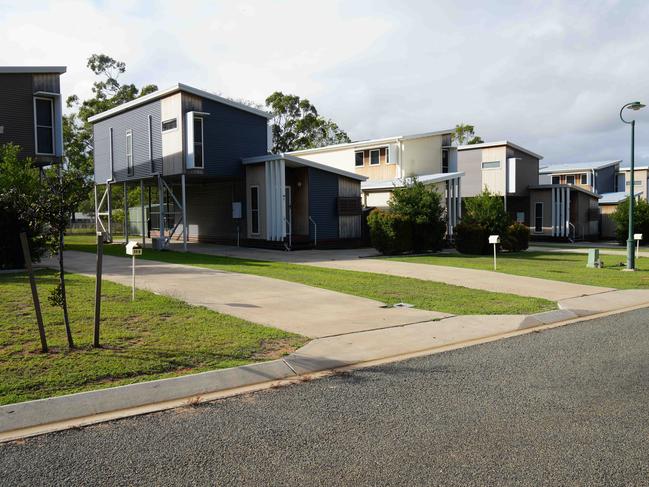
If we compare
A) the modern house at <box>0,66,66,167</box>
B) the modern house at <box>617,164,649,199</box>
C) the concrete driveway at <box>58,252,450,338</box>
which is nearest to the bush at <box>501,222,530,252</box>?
the concrete driveway at <box>58,252,450,338</box>

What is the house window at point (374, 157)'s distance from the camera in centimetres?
3453

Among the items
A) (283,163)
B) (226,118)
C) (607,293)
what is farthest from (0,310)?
(226,118)

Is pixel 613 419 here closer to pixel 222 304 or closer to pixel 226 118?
pixel 222 304

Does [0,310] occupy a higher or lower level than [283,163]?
lower

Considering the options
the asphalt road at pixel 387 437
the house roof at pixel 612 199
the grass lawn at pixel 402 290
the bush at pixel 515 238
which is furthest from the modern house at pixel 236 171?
the house roof at pixel 612 199

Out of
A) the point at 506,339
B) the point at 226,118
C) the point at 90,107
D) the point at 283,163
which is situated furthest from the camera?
the point at 90,107

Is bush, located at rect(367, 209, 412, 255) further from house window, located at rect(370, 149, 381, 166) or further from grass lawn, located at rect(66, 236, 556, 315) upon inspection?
house window, located at rect(370, 149, 381, 166)

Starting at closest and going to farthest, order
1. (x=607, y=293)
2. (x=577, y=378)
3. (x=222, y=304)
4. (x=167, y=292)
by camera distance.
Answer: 1. (x=577, y=378)
2. (x=222, y=304)
3. (x=167, y=292)
4. (x=607, y=293)

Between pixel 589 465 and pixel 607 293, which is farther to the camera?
pixel 607 293

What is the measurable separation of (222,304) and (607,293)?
8462 millimetres

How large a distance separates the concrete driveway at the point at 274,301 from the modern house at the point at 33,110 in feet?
29.7

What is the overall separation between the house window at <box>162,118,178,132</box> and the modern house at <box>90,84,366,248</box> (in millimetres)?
42

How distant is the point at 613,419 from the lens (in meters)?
5.03

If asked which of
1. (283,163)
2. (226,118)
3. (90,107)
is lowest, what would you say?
(283,163)
